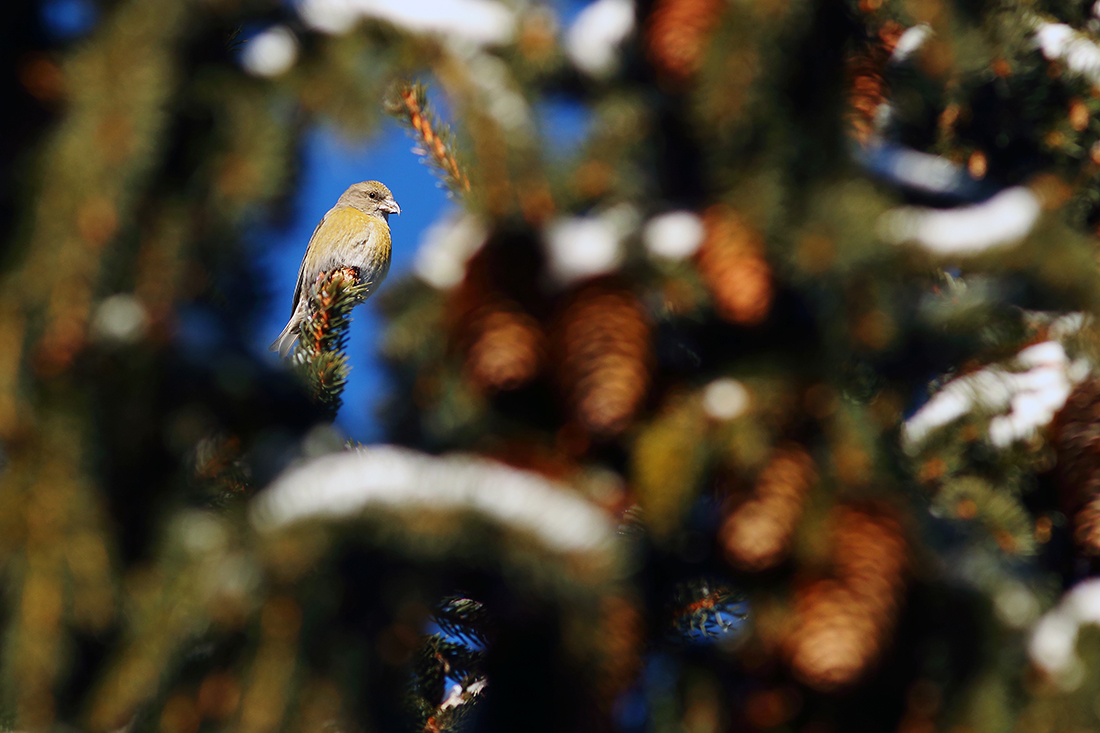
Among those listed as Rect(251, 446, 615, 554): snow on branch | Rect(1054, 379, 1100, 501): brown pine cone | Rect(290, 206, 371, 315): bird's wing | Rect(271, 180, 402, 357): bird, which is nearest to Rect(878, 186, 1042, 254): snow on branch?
Rect(1054, 379, 1100, 501): brown pine cone

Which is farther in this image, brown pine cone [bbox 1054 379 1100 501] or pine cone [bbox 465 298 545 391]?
brown pine cone [bbox 1054 379 1100 501]

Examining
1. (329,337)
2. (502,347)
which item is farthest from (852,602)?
(329,337)

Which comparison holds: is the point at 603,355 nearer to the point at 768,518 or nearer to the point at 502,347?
the point at 502,347

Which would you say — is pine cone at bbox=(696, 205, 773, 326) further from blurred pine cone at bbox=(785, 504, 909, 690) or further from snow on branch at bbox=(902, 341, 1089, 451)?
snow on branch at bbox=(902, 341, 1089, 451)

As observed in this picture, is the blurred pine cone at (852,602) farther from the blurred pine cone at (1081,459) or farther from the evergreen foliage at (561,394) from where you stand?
the blurred pine cone at (1081,459)

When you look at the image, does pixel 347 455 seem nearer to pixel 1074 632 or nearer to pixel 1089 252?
pixel 1074 632

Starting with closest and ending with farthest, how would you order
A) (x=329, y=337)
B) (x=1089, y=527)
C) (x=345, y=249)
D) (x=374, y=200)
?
(x=1089, y=527) → (x=329, y=337) → (x=345, y=249) → (x=374, y=200)

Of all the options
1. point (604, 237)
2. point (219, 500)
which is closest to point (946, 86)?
point (604, 237)
